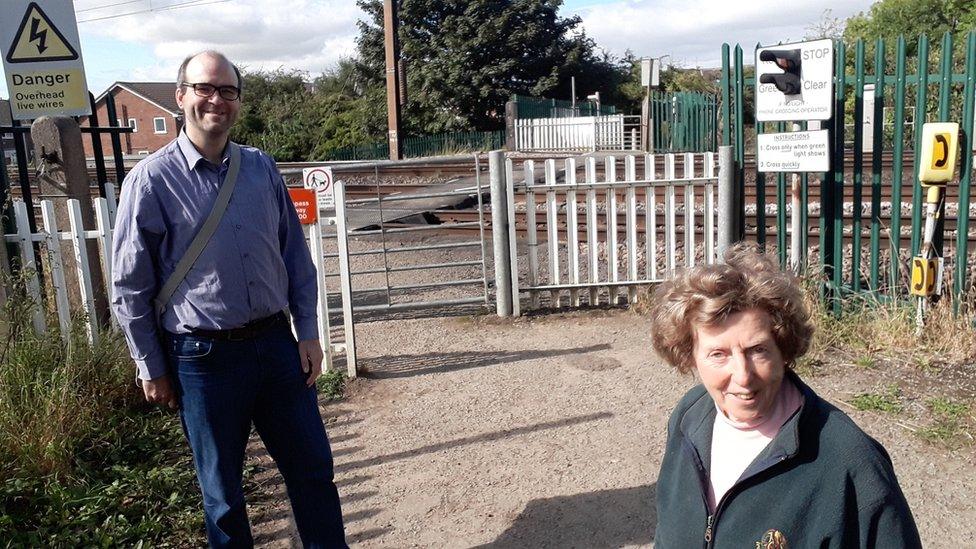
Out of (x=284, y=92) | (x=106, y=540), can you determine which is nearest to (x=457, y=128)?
(x=284, y=92)

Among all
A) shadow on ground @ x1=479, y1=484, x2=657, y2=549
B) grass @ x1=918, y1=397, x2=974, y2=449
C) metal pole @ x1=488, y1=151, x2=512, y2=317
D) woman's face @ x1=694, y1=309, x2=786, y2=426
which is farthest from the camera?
metal pole @ x1=488, y1=151, x2=512, y2=317

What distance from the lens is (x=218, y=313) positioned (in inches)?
123

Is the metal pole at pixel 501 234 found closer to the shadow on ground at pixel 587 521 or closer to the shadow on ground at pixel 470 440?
the shadow on ground at pixel 470 440

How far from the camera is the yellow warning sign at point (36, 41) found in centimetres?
577

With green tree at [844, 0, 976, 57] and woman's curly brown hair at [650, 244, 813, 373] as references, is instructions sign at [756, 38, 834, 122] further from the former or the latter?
green tree at [844, 0, 976, 57]

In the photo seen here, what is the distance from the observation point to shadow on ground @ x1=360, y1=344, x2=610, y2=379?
6.37 metres

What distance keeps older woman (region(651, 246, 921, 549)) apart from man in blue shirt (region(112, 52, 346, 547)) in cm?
170

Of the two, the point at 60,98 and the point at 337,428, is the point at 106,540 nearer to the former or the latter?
the point at 337,428

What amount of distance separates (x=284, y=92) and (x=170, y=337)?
50.4 meters

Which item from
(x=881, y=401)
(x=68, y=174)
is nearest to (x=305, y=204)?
(x=68, y=174)

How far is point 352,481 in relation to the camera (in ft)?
15.0

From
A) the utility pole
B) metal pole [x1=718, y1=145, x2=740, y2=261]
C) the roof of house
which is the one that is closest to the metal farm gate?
metal pole [x1=718, y1=145, x2=740, y2=261]

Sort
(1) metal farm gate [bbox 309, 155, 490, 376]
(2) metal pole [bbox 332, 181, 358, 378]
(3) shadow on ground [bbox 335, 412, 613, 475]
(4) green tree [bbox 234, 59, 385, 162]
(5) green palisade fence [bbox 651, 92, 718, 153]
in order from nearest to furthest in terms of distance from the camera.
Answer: (3) shadow on ground [bbox 335, 412, 613, 475] → (2) metal pole [bbox 332, 181, 358, 378] → (1) metal farm gate [bbox 309, 155, 490, 376] → (5) green palisade fence [bbox 651, 92, 718, 153] → (4) green tree [bbox 234, 59, 385, 162]

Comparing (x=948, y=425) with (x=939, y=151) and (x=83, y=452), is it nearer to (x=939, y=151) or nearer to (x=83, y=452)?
(x=939, y=151)
